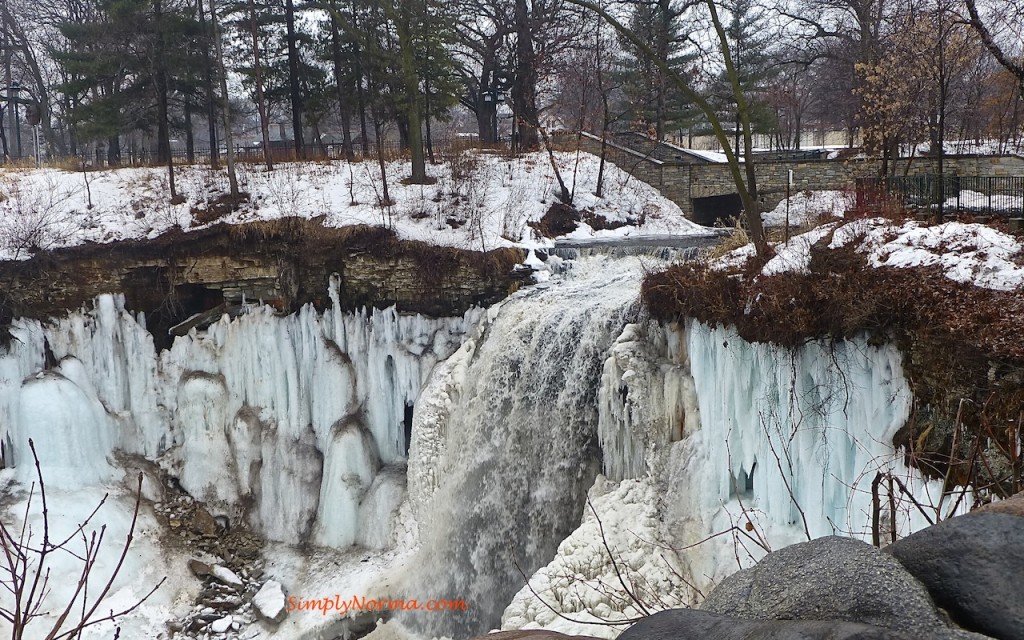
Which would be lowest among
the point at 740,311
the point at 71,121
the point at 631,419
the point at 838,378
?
the point at 631,419

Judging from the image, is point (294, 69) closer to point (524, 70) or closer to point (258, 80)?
point (258, 80)

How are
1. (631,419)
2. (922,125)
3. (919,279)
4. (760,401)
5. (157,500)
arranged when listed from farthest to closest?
(922,125), (157,500), (631,419), (760,401), (919,279)

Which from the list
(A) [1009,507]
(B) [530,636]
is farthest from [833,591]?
(B) [530,636]

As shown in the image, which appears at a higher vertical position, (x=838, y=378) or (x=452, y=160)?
(x=452, y=160)

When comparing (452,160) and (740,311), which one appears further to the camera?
(452,160)

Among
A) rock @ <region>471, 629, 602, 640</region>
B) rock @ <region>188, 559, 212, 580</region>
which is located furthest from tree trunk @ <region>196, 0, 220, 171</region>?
rock @ <region>471, 629, 602, 640</region>

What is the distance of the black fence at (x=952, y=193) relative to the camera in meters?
11.7

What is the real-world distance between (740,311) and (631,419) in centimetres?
203

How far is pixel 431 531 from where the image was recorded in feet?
39.8

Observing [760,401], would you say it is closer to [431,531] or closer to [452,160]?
[431,531]

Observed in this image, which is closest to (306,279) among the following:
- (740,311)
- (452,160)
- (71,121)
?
(452,160)

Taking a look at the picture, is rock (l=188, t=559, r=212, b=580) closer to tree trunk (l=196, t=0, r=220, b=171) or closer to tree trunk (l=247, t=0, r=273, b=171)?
tree trunk (l=247, t=0, r=273, b=171)

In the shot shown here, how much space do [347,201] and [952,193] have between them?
12596 millimetres

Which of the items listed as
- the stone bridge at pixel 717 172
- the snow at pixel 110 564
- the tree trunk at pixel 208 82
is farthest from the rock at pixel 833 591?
the tree trunk at pixel 208 82
